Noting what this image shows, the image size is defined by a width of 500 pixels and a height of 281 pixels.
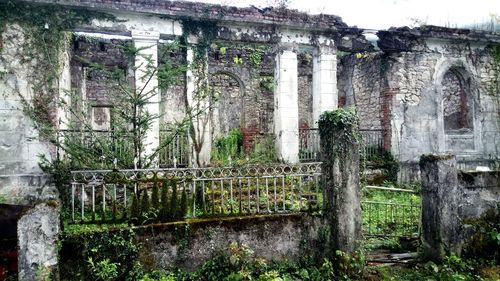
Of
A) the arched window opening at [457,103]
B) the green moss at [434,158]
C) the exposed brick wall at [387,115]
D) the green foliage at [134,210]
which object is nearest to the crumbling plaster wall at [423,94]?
the exposed brick wall at [387,115]

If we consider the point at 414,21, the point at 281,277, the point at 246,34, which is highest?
the point at 414,21

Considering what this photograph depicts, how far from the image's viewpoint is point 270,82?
54.9ft

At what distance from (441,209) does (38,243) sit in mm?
5759

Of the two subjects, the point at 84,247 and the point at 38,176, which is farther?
the point at 38,176

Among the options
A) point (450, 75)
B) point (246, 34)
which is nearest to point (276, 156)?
point (246, 34)

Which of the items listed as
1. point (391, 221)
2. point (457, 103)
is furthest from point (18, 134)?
point (457, 103)

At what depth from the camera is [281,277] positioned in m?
5.63

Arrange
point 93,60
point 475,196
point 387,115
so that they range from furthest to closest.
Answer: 1. point 93,60
2. point 387,115
3. point 475,196

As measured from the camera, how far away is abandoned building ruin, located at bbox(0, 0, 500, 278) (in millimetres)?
9000

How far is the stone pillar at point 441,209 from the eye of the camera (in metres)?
6.11

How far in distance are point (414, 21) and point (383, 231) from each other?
8506 millimetres

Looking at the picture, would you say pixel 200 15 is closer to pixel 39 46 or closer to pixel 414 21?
pixel 39 46

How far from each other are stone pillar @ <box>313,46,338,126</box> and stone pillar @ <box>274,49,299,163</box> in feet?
2.82

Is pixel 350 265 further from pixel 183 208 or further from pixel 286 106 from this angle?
pixel 286 106
